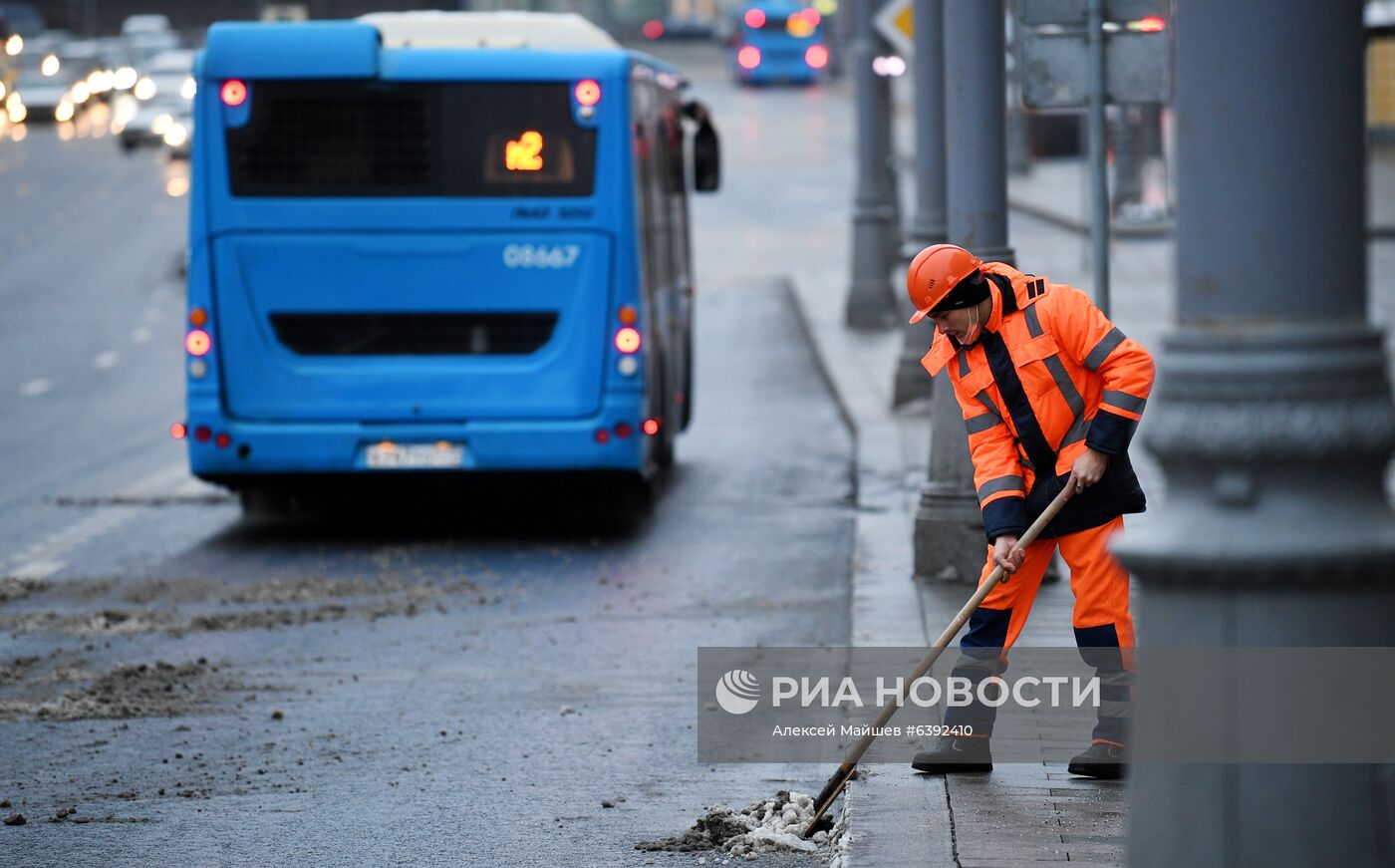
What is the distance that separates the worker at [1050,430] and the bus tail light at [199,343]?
22.8ft

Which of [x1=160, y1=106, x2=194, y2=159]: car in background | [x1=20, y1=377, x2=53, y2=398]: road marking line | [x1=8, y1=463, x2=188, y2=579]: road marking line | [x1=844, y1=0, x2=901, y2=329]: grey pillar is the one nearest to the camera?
[x1=8, y1=463, x2=188, y2=579]: road marking line

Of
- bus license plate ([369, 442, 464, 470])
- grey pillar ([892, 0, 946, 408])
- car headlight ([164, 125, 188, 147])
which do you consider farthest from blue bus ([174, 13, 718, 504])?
car headlight ([164, 125, 188, 147])

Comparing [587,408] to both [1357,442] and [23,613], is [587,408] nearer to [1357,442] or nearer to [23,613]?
[23,613]

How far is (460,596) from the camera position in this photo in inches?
418

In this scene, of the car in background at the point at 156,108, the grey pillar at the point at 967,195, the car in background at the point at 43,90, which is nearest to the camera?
the grey pillar at the point at 967,195

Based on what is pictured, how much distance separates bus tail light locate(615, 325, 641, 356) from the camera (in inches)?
488

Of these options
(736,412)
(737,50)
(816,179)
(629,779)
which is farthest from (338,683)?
(737,50)

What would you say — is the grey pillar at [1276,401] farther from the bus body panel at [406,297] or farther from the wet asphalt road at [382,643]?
the bus body panel at [406,297]

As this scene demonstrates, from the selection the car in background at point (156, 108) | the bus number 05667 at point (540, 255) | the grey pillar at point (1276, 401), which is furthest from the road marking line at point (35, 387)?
the car in background at point (156, 108)

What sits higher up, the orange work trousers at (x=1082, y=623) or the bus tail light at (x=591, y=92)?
the bus tail light at (x=591, y=92)

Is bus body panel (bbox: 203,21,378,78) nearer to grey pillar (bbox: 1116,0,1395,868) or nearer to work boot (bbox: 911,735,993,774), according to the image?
work boot (bbox: 911,735,993,774)

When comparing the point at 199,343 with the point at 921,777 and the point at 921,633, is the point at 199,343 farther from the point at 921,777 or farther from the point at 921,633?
the point at 921,777

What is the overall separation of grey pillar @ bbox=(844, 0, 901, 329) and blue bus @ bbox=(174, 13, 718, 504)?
337 inches

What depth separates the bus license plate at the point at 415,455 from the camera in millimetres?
12328
